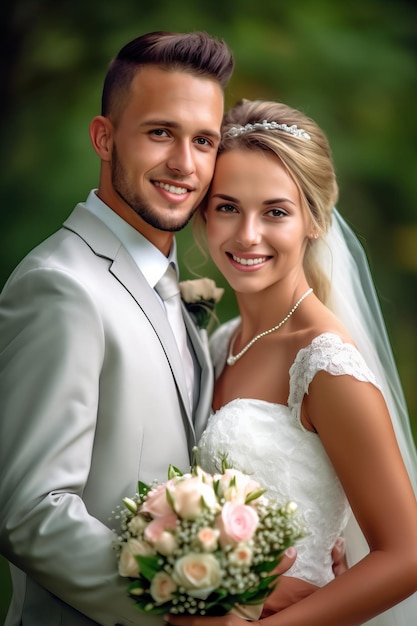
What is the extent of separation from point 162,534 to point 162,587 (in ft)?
0.44

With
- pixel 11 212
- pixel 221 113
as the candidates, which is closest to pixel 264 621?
pixel 221 113

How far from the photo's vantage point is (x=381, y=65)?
17.7 ft

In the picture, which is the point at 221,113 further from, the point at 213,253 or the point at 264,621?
the point at 264,621

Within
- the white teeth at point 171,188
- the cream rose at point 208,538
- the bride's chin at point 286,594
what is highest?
Answer: the white teeth at point 171,188

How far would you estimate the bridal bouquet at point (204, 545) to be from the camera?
2115mm

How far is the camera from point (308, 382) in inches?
106

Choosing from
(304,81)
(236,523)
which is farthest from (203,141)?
(304,81)

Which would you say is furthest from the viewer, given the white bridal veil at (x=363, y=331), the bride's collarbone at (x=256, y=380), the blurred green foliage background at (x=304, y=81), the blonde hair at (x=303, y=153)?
the blurred green foliage background at (x=304, y=81)

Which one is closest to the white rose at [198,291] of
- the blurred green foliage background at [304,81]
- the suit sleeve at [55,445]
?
the suit sleeve at [55,445]

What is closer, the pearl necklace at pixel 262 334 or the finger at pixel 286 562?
the finger at pixel 286 562

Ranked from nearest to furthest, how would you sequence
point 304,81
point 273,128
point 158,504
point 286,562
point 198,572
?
point 198,572
point 158,504
point 286,562
point 273,128
point 304,81

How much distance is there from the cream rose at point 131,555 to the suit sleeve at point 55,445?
5.3 inches

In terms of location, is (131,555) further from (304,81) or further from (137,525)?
(304,81)

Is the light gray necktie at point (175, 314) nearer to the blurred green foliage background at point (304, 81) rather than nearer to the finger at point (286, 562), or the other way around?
the finger at point (286, 562)
